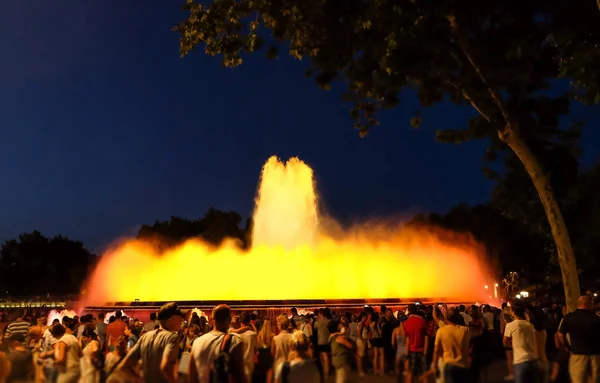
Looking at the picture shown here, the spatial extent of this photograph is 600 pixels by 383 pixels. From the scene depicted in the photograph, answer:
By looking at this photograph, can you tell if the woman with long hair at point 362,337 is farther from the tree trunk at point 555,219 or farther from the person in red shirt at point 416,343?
the tree trunk at point 555,219

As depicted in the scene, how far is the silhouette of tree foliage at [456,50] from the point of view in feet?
50.3

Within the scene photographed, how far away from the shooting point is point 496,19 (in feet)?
A: 54.2

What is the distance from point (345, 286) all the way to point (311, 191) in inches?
455

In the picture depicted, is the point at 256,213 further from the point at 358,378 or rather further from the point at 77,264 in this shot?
the point at 77,264

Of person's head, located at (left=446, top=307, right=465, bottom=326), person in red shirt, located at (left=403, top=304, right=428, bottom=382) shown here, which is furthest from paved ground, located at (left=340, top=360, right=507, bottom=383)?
person's head, located at (left=446, top=307, right=465, bottom=326)

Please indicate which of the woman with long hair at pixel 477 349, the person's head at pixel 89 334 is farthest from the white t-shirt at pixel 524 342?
the person's head at pixel 89 334

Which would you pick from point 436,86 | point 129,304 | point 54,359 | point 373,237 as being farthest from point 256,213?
point 54,359

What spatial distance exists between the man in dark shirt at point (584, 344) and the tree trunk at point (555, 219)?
6.81 meters

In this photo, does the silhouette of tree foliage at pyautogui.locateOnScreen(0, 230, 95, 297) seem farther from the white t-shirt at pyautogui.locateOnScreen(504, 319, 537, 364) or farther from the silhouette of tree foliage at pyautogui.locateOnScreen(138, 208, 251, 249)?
the white t-shirt at pyautogui.locateOnScreen(504, 319, 537, 364)

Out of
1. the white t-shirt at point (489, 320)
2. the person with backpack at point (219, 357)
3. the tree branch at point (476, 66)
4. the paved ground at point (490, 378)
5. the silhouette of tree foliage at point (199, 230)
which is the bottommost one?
the paved ground at point (490, 378)

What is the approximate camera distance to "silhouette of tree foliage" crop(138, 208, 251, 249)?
3282 inches

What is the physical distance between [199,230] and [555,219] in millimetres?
76300

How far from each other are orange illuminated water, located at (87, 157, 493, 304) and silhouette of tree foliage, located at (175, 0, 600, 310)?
57.8 feet

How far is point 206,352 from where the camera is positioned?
253 inches
